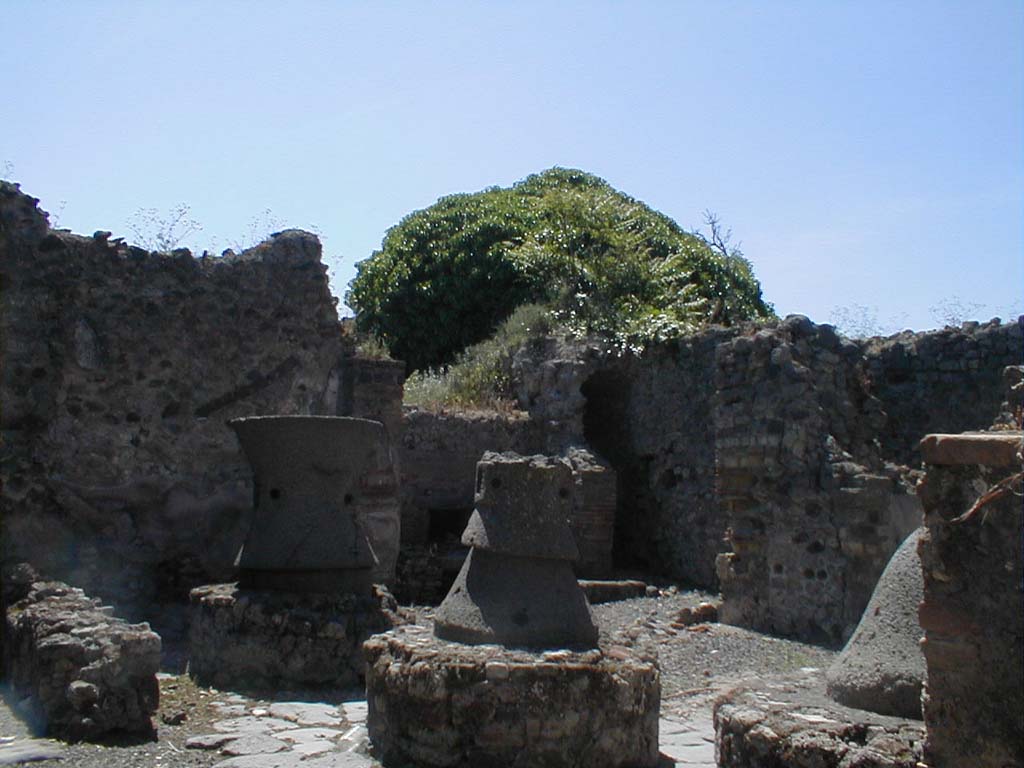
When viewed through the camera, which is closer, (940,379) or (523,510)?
(523,510)

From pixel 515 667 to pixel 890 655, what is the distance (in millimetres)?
1489

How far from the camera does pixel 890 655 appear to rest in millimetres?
3883

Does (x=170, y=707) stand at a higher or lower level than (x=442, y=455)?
lower

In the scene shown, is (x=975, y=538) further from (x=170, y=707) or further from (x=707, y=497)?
(x=707, y=497)

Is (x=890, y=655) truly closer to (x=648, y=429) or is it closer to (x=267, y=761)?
(x=267, y=761)

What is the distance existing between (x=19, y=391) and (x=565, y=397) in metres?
6.53

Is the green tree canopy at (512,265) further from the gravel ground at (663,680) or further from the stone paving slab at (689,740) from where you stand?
the stone paving slab at (689,740)

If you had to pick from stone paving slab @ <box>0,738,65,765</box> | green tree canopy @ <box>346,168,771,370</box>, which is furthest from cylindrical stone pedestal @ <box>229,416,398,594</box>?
green tree canopy @ <box>346,168,771,370</box>

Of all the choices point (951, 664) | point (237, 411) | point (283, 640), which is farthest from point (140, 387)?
point (951, 664)

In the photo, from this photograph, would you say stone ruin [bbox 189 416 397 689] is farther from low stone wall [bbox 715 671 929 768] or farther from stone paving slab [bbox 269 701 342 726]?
low stone wall [bbox 715 671 929 768]

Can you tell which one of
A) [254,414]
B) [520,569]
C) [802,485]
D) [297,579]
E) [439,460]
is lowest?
[297,579]

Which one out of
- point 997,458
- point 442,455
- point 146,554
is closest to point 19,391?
point 146,554

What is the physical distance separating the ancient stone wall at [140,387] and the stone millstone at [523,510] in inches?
178

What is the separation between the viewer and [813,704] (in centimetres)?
393
